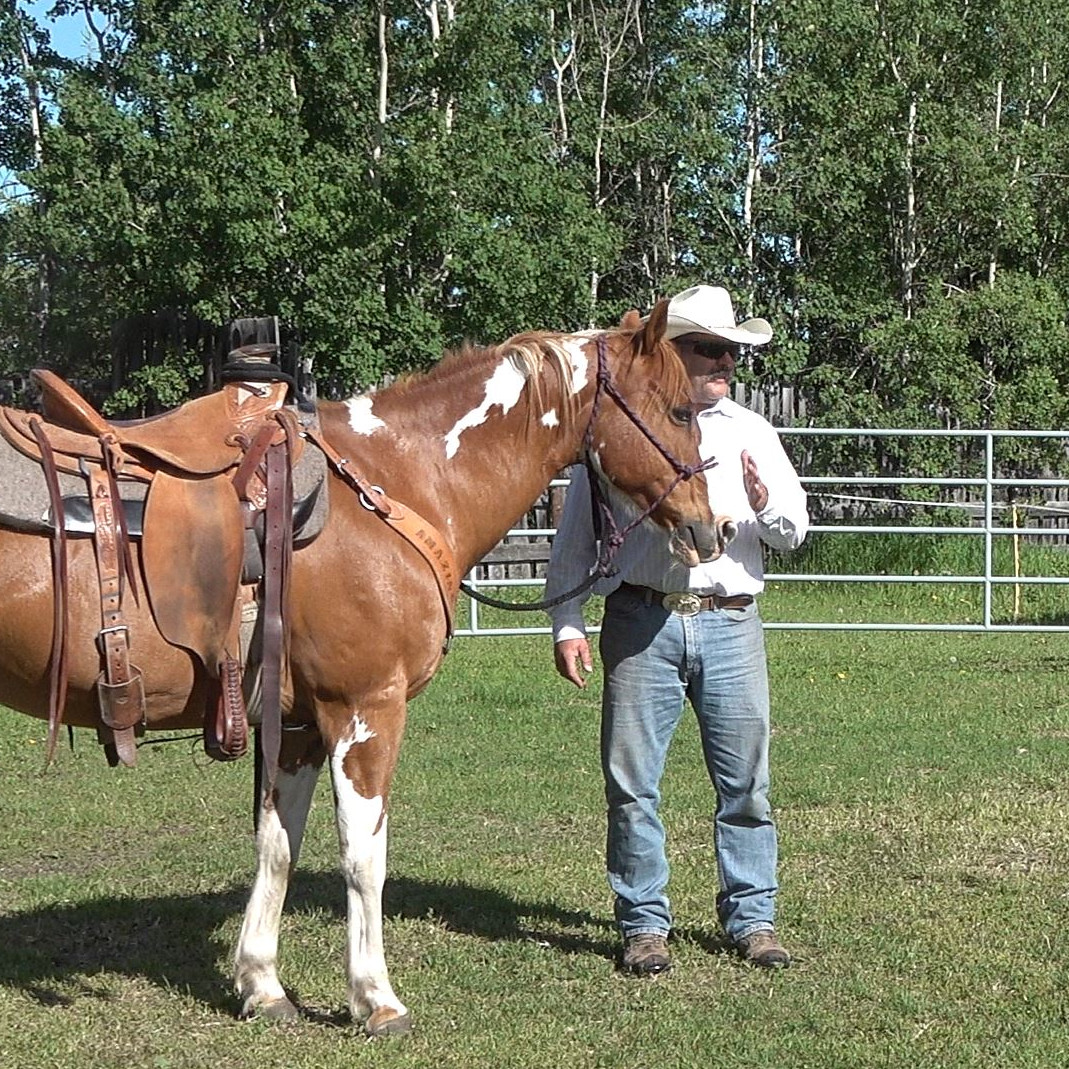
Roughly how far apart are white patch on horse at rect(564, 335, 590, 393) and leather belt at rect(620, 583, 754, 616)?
0.71m

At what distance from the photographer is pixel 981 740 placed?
8398mm

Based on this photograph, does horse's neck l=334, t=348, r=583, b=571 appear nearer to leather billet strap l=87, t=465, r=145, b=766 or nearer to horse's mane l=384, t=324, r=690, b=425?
horse's mane l=384, t=324, r=690, b=425

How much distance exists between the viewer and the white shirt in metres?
4.60

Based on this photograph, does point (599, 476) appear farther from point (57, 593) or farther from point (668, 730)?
point (57, 593)

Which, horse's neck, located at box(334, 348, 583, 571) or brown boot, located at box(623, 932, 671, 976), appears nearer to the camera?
horse's neck, located at box(334, 348, 583, 571)

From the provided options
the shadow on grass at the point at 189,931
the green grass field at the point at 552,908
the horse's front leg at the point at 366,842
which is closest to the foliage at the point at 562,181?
the green grass field at the point at 552,908

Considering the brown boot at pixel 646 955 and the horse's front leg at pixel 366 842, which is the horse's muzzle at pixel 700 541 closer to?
the horse's front leg at pixel 366 842

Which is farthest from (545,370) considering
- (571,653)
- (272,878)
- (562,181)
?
(562,181)

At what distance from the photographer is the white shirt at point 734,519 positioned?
15.1 feet

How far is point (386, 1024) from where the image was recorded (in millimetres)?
4211

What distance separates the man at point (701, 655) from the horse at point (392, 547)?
0.90 feet

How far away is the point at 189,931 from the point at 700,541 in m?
2.36

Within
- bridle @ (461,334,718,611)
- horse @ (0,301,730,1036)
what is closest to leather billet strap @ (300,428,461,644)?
horse @ (0,301,730,1036)

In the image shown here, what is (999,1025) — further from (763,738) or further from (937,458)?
(937,458)
